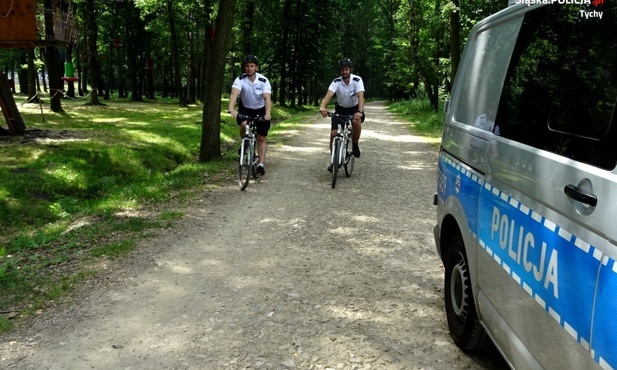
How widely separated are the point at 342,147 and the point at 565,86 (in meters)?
7.29

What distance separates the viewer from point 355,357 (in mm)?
3533

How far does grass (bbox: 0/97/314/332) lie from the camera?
17.0 feet

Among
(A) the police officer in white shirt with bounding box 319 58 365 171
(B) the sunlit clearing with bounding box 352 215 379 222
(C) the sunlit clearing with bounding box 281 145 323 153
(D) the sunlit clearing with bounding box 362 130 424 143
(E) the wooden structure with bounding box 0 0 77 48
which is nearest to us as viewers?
(B) the sunlit clearing with bounding box 352 215 379 222

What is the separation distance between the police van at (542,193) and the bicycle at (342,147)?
5602 millimetres

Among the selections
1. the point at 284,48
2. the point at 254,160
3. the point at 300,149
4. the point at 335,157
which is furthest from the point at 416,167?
the point at 284,48

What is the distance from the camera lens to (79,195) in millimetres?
9453

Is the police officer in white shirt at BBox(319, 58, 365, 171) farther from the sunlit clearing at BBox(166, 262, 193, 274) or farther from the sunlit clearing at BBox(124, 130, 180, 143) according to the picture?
the sunlit clearing at BBox(124, 130, 180, 143)

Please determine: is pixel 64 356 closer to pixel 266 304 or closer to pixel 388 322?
pixel 266 304

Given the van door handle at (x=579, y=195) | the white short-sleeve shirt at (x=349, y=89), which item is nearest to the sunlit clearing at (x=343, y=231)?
the white short-sleeve shirt at (x=349, y=89)

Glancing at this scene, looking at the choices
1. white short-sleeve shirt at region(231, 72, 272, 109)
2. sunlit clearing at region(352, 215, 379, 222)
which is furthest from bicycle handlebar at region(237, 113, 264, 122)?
sunlit clearing at region(352, 215, 379, 222)

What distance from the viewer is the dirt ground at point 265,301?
11.6ft

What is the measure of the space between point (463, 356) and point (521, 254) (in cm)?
144

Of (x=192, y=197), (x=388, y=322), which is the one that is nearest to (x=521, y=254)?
(x=388, y=322)

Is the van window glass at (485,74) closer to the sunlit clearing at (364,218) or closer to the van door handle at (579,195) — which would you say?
the van door handle at (579,195)
